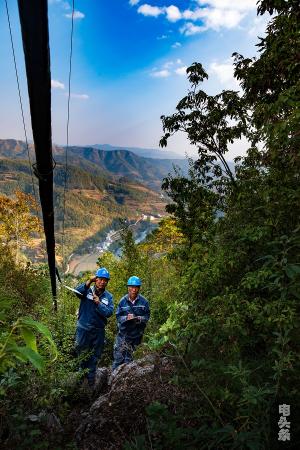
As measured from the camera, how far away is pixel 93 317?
6.40 m

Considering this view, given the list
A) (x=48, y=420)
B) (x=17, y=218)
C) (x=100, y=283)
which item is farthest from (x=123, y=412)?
(x=17, y=218)

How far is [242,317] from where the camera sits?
9.82ft

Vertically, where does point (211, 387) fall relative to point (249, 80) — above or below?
below

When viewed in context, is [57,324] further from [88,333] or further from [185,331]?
[185,331]

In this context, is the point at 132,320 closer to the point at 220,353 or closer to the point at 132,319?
the point at 132,319

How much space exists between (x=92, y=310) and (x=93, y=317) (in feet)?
0.43

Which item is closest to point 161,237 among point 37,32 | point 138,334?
point 138,334

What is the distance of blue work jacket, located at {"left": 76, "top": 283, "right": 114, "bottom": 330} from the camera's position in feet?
20.9

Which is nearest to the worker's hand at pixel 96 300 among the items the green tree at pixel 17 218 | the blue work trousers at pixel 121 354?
the blue work trousers at pixel 121 354

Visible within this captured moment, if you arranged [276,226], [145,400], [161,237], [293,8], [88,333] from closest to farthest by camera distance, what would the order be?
[276,226], [145,400], [293,8], [88,333], [161,237]

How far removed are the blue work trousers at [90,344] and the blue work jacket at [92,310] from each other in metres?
0.10

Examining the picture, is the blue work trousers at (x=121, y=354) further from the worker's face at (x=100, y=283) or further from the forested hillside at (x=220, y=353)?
the worker's face at (x=100, y=283)

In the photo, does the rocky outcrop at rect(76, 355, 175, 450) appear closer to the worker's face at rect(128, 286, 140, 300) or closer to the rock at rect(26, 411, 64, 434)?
the rock at rect(26, 411, 64, 434)

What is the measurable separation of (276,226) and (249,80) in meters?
5.09
